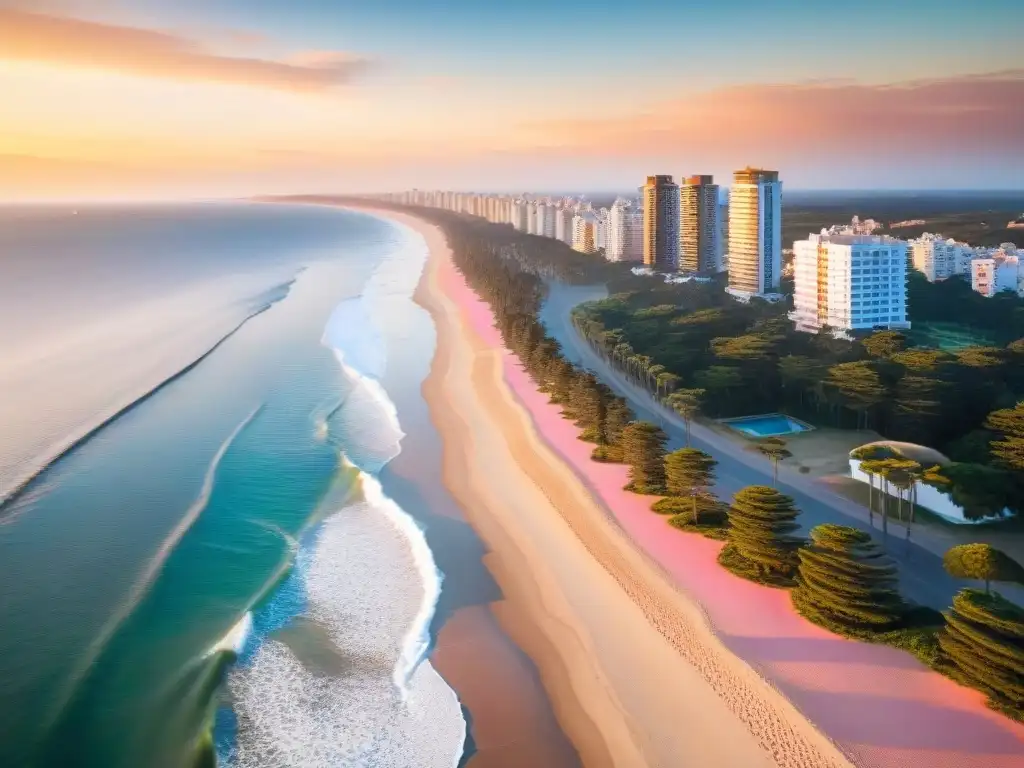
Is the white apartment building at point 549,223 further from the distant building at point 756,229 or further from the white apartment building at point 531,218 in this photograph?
the distant building at point 756,229

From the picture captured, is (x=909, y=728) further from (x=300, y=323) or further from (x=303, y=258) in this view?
(x=303, y=258)

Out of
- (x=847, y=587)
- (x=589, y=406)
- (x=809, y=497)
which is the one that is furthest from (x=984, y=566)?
(x=589, y=406)

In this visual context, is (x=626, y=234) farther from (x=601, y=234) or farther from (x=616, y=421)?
(x=616, y=421)

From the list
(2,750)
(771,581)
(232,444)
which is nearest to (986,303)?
(771,581)

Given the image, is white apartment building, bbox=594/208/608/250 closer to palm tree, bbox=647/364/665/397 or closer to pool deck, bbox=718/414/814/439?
palm tree, bbox=647/364/665/397

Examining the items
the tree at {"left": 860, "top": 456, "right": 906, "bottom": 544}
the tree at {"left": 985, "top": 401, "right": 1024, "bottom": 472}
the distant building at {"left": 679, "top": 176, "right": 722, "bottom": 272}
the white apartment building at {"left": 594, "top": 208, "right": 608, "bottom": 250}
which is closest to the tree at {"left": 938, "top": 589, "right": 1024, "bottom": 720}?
the tree at {"left": 860, "top": 456, "right": 906, "bottom": 544}

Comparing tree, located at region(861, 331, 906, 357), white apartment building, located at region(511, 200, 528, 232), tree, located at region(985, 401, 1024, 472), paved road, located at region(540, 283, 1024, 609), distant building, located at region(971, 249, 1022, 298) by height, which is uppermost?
white apartment building, located at region(511, 200, 528, 232)
